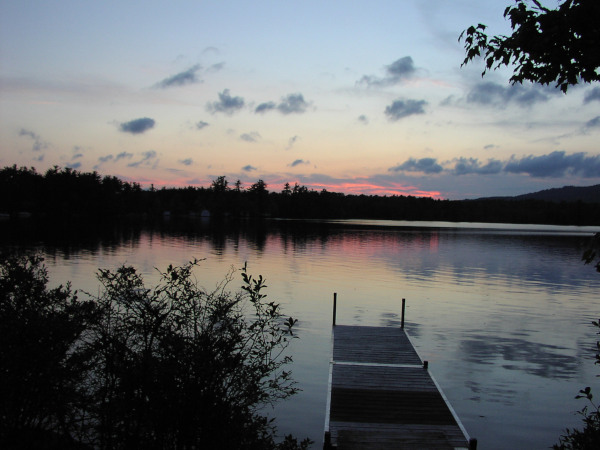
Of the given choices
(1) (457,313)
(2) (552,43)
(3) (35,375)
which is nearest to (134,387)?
(3) (35,375)

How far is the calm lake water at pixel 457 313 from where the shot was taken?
39.5ft

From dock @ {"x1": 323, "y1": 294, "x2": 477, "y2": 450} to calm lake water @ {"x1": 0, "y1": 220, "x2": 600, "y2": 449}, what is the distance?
0.85 m

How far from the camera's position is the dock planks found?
8.95m

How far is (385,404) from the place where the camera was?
10617 millimetres

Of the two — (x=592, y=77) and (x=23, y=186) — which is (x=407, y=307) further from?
(x=23, y=186)

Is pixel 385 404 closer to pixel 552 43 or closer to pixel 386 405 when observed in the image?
pixel 386 405

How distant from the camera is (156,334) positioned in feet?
18.2

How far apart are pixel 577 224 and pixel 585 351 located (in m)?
183

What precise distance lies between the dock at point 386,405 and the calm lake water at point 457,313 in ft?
2.78

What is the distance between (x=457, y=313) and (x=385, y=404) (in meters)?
14.2

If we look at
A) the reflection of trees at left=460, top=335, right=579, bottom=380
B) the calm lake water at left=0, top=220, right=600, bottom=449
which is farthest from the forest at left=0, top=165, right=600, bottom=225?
the reflection of trees at left=460, top=335, right=579, bottom=380

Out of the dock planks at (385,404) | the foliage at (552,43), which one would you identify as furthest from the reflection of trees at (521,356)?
Answer: the foliage at (552,43)

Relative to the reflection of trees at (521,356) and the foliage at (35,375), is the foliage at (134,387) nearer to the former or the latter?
the foliage at (35,375)

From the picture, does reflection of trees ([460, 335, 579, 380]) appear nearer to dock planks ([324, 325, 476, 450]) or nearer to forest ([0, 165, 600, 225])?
dock planks ([324, 325, 476, 450])
